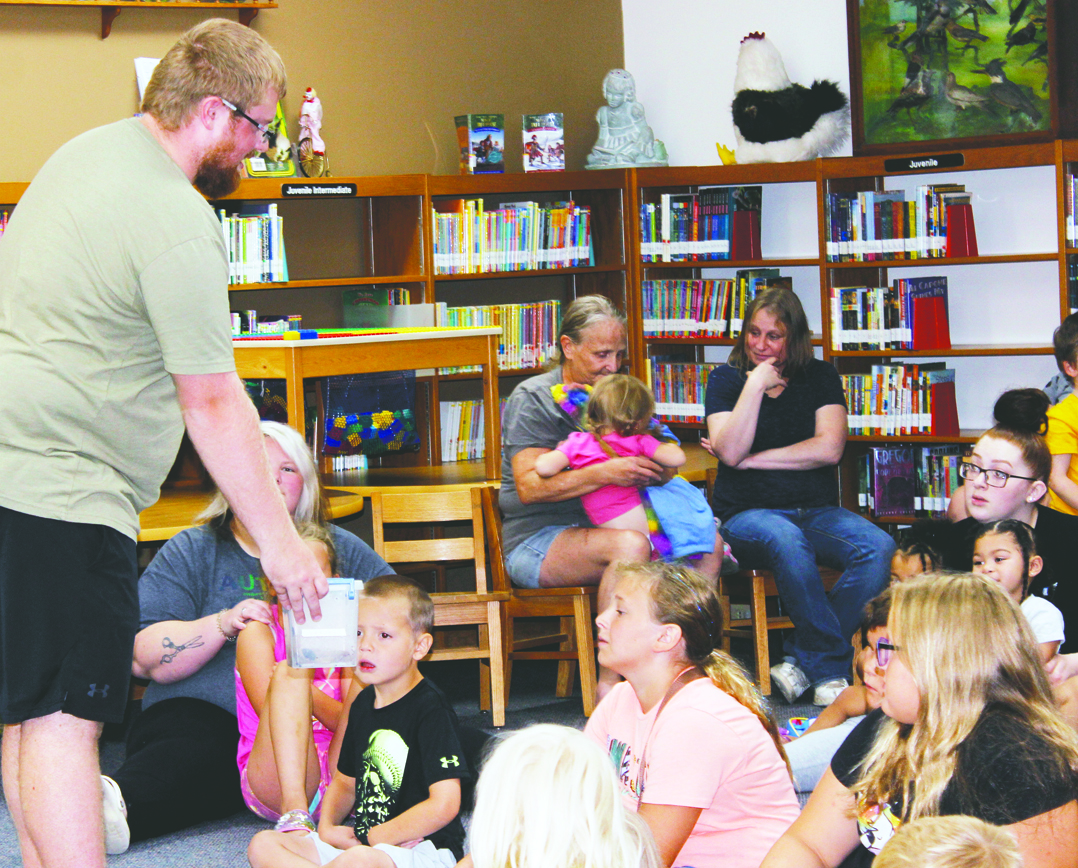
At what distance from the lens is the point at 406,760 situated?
2572mm

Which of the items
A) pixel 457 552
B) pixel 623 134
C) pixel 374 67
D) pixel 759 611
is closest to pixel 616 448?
pixel 457 552

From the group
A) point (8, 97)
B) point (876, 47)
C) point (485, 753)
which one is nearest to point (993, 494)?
point (485, 753)

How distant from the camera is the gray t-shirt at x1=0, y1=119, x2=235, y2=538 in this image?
1858 mm

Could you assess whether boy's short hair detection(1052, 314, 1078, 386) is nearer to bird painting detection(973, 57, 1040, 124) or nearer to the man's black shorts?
bird painting detection(973, 57, 1040, 124)

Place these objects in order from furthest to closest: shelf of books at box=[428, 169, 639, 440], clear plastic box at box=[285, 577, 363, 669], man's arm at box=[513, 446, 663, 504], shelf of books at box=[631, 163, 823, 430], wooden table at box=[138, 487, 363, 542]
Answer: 1. shelf of books at box=[631, 163, 823, 430]
2. shelf of books at box=[428, 169, 639, 440]
3. man's arm at box=[513, 446, 663, 504]
4. wooden table at box=[138, 487, 363, 542]
5. clear plastic box at box=[285, 577, 363, 669]

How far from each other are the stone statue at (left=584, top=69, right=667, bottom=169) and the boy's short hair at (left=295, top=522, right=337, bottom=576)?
11.1ft

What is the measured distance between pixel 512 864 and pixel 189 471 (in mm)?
3648

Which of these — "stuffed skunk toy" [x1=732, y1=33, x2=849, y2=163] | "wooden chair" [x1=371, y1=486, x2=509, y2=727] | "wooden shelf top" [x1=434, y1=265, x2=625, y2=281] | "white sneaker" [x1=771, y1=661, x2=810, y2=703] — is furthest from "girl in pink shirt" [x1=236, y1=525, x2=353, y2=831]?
"stuffed skunk toy" [x1=732, y1=33, x2=849, y2=163]

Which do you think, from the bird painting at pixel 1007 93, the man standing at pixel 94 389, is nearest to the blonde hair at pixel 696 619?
the man standing at pixel 94 389

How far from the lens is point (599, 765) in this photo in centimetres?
Result: 142

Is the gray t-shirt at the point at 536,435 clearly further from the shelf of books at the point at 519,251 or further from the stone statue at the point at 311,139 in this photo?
the stone statue at the point at 311,139

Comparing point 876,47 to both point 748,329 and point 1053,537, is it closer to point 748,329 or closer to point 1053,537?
point 748,329

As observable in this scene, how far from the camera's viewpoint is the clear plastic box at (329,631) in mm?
2225

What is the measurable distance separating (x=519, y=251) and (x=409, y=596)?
318cm
